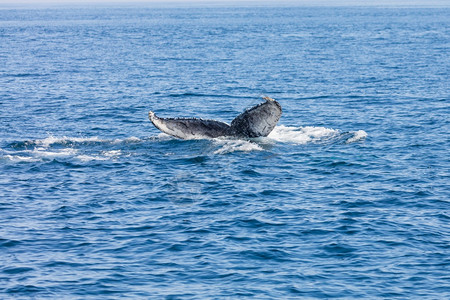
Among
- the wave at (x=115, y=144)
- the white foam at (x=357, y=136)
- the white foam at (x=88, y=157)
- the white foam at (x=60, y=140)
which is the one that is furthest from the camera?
the white foam at (x=357, y=136)

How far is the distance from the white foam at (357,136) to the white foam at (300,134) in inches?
30.2

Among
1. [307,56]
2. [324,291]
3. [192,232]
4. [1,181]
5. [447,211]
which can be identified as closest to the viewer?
[324,291]

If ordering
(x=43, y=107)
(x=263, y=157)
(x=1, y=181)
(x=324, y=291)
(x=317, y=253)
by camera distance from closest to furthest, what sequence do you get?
(x=324, y=291)
(x=317, y=253)
(x=1, y=181)
(x=263, y=157)
(x=43, y=107)

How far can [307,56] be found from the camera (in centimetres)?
6750

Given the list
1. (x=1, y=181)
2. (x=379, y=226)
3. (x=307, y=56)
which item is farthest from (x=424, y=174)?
(x=307, y=56)

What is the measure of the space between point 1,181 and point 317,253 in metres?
11.0

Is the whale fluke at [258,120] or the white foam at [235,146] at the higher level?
the whale fluke at [258,120]

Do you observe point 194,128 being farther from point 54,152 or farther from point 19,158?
point 19,158

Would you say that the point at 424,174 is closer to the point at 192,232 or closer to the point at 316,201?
the point at 316,201

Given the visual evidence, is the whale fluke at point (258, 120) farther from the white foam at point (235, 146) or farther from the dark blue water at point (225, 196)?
the dark blue water at point (225, 196)

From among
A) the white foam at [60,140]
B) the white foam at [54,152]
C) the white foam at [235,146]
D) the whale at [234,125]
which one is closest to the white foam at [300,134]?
the white foam at [235,146]

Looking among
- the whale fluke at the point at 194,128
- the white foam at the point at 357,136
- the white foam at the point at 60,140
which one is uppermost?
the whale fluke at the point at 194,128

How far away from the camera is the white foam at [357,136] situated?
28.3 m

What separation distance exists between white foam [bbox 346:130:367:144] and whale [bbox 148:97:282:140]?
13.3 ft
